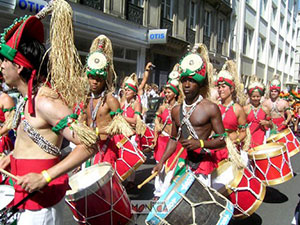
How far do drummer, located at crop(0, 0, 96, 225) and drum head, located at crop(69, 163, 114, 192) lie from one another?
2.08 feet

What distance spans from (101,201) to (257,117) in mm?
4911

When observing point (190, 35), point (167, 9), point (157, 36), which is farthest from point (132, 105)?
point (190, 35)

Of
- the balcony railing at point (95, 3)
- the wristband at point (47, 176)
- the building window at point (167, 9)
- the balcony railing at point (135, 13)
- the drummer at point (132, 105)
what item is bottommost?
the wristband at point (47, 176)

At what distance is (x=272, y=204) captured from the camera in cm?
561

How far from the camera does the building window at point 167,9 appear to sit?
1738cm

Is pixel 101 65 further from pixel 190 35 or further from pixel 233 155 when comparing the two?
pixel 190 35

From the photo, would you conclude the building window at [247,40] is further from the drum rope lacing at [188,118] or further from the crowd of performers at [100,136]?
the drum rope lacing at [188,118]

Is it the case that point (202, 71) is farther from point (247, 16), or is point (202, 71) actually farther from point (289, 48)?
point (289, 48)

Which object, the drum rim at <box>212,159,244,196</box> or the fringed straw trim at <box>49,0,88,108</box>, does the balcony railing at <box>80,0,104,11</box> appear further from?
the fringed straw trim at <box>49,0,88,108</box>

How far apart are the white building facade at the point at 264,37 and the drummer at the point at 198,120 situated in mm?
23311

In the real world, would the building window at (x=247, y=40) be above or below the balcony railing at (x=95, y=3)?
above

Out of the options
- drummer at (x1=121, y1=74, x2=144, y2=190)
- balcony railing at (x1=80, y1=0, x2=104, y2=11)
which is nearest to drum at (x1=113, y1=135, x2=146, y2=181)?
drummer at (x1=121, y1=74, x2=144, y2=190)

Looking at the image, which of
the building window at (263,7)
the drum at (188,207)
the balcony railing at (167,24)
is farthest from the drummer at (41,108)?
the building window at (263,7)

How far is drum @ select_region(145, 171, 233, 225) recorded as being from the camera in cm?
273
